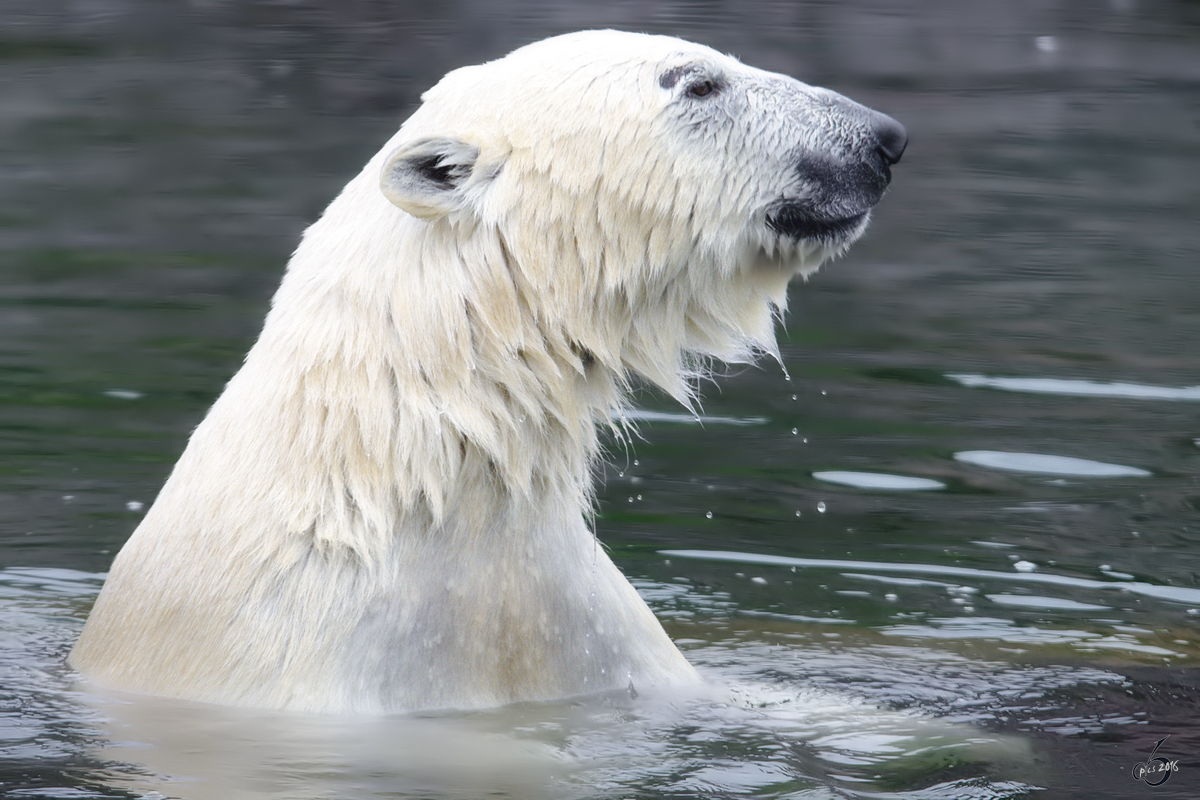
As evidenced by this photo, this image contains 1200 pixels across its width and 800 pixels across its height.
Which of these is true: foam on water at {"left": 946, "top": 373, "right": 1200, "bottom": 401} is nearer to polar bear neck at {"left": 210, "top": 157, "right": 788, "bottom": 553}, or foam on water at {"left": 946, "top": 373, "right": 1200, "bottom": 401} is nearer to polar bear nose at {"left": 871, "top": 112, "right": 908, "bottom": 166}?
polar bear nose at {"left": 871, "top": 112, "right": 908, "bottom": 166}

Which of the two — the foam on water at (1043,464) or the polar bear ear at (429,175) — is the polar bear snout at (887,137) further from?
the foam on water at (1043,464)

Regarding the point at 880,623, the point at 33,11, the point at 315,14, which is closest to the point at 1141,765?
the point at 880,623

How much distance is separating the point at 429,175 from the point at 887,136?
111cm

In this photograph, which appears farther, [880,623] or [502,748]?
[880,623]

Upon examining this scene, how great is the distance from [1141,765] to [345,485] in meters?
1.88

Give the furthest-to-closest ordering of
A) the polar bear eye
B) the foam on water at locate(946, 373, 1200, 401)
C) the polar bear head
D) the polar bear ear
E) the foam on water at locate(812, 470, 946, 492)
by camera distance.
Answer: the foam on water at locate(946, 373, 1200, 401) < the foam on water at locate(812, 470, 946, 492) < the polar bear eye < the polar bear head < the polar bear ear

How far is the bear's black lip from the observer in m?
3.99

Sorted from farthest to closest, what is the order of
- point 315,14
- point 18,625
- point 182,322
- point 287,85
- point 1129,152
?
point 315,14, point 287,85, point 1129,152, point 182,322, point 18,625

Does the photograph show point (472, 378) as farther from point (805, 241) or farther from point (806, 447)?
point (806, 447)

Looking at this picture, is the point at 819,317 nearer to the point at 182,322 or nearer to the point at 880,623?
the point at 182,322

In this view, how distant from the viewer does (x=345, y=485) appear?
375 cm

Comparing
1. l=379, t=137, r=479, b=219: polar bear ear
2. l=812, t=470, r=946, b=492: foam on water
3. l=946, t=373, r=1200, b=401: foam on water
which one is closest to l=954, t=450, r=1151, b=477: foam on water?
l=812, t=470, r=946, b=492: foam on water

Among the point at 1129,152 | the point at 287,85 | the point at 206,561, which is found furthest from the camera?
the point at 287,85

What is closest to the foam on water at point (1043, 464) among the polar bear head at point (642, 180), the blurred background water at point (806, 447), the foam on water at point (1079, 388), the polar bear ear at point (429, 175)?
the blurred background water at point (806, 447)
